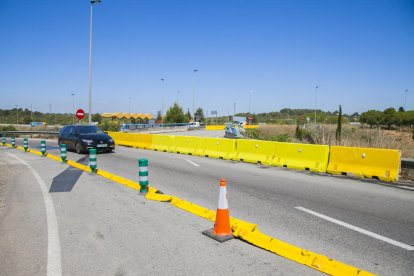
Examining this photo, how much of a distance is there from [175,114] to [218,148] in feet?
170

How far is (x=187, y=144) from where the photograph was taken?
18.0 metres

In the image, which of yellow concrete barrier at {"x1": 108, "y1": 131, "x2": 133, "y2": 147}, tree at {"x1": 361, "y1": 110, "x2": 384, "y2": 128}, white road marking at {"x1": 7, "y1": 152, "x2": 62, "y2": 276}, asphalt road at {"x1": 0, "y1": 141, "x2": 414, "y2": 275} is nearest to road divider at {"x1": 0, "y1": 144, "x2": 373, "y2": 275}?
asphalt road at {"x1": 0, "y1": 141, "x2": 414, "y2": 275}

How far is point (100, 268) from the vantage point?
372cm

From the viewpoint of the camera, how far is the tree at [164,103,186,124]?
66938mm

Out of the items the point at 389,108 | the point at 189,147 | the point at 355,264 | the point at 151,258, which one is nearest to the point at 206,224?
the point at 151,258

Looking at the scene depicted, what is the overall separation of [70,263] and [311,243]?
318 centimetres

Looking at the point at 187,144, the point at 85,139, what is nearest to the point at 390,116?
the point at 187,144

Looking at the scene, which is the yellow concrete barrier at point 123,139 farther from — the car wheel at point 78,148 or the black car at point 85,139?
the car wheel at point 78,148

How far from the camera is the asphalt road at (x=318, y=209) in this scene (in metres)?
4.20

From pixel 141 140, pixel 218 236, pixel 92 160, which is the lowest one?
pixel 218 236

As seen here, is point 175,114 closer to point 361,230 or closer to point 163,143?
point 163,143

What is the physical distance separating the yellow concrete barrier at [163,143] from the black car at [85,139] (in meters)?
3.39

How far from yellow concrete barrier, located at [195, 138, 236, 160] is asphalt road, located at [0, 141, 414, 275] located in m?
3.88

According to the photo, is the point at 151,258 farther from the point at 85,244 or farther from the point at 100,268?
the point at 85,244
